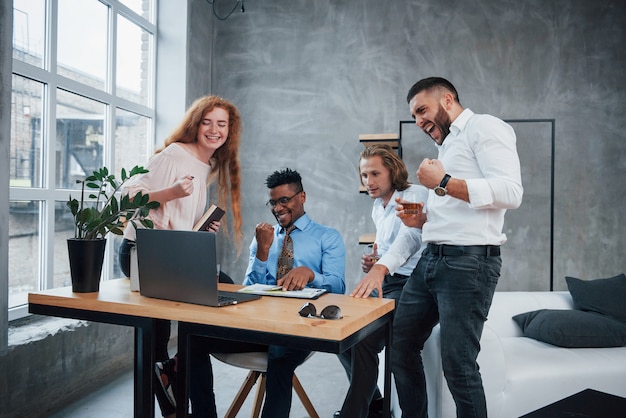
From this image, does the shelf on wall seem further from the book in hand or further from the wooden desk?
the wooden desk

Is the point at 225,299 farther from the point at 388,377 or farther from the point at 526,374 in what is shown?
the point at 526,374

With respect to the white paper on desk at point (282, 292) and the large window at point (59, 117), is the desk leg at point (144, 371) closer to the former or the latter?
the white paper on desk at point (282, 292)

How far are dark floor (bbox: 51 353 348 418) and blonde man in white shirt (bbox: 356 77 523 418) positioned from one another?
96cm

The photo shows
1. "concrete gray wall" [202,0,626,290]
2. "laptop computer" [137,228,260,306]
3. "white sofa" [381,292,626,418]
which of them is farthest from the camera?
"concrete gray wall" [202,0,626,290]

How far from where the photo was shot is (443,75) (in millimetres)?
4105

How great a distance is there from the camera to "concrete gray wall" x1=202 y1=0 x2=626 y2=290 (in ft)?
13.1

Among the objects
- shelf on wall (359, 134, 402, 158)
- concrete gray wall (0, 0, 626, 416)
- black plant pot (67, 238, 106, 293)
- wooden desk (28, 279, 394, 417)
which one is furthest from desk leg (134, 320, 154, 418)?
concrete gray wall (0, 0, 626, 416)

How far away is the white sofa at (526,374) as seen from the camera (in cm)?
206

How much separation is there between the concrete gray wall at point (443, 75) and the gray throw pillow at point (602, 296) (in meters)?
1.30

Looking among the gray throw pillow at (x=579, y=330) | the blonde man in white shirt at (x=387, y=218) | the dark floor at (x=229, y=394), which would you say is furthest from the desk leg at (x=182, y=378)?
the gray throw pillow at (x=579, y=330)

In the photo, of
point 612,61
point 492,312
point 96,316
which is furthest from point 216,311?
point 612,61

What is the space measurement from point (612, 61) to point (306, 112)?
93.4 inches

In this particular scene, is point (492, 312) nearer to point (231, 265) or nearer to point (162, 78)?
point (231, 265)

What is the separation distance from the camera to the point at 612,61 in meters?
3.98
